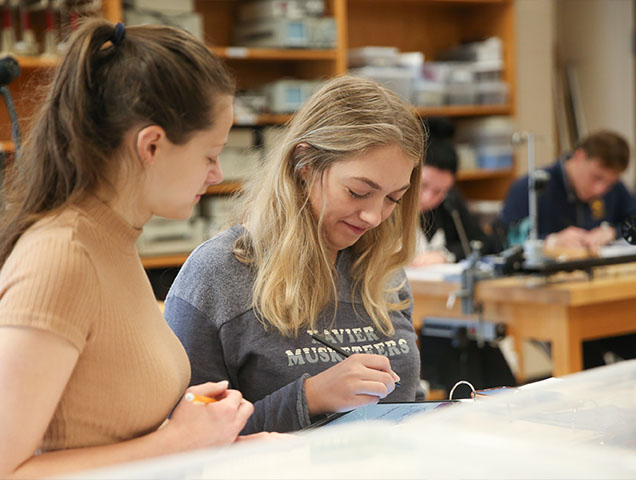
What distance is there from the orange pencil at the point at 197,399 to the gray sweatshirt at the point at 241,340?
31 cm

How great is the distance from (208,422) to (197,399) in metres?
0.05

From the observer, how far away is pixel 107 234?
104 cm

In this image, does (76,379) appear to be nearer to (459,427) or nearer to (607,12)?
(459,427)

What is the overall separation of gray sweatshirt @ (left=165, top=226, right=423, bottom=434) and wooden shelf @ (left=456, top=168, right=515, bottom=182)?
3517mm

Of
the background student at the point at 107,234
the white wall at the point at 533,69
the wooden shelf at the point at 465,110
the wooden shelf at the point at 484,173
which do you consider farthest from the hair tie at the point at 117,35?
the white wall at the point at 533,69

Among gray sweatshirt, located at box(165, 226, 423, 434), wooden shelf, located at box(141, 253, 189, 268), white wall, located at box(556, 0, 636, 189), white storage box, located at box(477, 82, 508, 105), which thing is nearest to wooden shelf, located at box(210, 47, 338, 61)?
wooden shelf, located at box(141, 253, 189, 268)

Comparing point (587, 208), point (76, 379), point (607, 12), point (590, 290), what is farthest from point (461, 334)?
point (607, 12)

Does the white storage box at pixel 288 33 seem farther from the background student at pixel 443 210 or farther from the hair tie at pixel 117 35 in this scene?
the hair tie at pixel 117 35

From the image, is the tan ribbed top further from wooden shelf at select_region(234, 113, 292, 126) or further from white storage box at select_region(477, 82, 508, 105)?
white storage box at select_region(477, 82, 508, 105)

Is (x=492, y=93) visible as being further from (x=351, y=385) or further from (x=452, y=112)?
(x=351, y=385)

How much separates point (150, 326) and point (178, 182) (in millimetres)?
187

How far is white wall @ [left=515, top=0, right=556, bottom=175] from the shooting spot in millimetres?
5242

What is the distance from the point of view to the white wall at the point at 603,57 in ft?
19.6

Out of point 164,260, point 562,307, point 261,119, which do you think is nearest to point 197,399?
point 562,307
